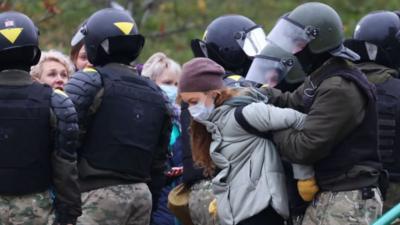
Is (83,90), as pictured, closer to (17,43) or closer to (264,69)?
(17,43)

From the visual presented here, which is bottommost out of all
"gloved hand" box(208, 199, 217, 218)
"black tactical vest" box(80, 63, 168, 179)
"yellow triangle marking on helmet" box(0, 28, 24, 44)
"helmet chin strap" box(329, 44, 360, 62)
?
"gloved hand" box(208, 199, 217, 218)

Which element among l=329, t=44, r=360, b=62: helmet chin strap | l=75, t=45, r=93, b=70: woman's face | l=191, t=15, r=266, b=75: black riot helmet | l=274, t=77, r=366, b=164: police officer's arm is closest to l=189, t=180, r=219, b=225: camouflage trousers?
l=191, t=15, r=266, b=75: black riot helmet

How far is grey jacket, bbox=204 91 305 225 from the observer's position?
6.80 meters

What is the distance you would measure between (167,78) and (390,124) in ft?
8.70

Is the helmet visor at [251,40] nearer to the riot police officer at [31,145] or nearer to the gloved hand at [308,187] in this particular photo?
the gloved hand at [308,187]

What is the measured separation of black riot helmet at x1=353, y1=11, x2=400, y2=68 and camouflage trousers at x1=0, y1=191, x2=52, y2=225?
270 centimetres

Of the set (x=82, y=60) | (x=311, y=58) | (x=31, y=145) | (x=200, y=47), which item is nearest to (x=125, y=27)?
(x=200, y=47)

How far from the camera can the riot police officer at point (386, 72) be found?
25.9 ft

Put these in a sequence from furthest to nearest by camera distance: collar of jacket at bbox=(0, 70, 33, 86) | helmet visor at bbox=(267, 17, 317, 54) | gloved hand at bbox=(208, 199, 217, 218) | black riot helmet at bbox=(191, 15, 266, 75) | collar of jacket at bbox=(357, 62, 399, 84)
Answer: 1. black riot helmet at bbox=(191, 15, 266, 75)
2. collar of jacket at bbox=(357, 62, 399, 84)
3. gloved hand at bbox=(208, 199, 217, 218)
4. collar of jacket at bbox=(0, 70, 33, 86)
5. helmet visor at bbox=(267, 17, 317, 54)

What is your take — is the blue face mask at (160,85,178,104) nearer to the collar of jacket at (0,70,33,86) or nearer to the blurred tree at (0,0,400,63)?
the collar of jacket at (0,70,33,86)

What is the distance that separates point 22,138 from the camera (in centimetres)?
700

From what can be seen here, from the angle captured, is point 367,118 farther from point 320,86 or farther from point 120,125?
point 120,125

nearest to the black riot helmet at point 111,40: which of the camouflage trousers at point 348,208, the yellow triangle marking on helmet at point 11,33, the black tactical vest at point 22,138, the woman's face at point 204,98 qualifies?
the yellow triangle marking on helmet at point 11,33

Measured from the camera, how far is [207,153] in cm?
714
